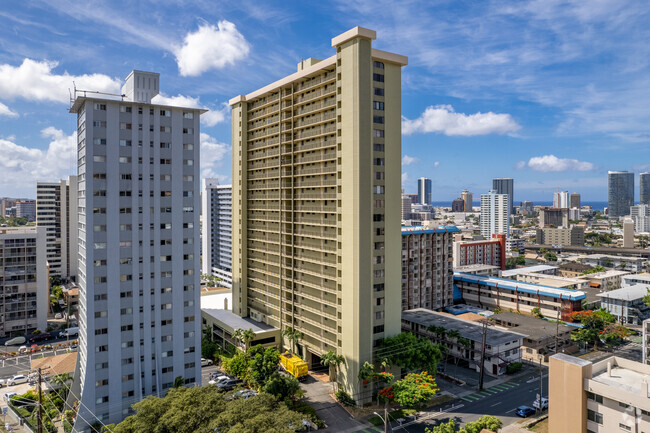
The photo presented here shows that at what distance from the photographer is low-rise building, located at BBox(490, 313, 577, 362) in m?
76.2

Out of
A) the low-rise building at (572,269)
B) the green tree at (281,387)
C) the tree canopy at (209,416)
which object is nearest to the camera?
the tree canopy at (209,416)

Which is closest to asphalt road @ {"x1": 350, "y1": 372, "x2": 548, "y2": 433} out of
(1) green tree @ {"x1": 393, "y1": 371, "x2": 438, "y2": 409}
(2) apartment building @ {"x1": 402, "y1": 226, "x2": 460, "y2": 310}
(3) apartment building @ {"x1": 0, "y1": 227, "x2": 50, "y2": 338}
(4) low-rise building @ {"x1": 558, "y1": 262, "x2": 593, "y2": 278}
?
(1) green tree @ {"x1": 393, "y1": 371, "x2": 438, "y2": 409}

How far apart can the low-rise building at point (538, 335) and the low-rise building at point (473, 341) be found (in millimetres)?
4598

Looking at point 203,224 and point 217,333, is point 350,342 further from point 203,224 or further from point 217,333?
point 203,224

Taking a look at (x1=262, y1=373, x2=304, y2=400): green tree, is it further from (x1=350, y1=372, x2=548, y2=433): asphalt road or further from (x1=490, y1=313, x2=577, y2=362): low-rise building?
(x1=490, y1=313, x2=577, y2=362): low-rise building

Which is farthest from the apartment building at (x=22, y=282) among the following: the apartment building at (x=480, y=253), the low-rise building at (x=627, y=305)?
the low-rise building at (x=627, y=305)

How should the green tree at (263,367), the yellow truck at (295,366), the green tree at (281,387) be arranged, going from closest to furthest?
the green tree at (281,387), the green tree at (263,367), the yellow truck at (295,366)

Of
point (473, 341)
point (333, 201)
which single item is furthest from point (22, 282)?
point (473, 341)

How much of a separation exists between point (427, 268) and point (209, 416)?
2760 inches

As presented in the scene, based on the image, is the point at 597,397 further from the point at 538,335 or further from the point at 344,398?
the point at 538,335

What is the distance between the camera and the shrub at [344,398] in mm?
56406

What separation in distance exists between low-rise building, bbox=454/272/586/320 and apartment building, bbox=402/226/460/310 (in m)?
8.99

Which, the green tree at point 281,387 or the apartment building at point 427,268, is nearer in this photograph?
the green tree at point 281,387

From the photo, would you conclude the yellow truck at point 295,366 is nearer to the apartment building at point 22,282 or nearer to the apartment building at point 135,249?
the apartment building at point 135,249
